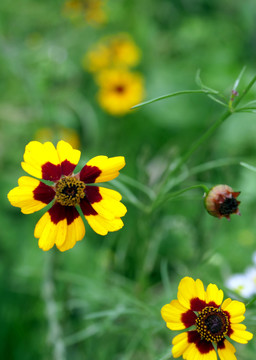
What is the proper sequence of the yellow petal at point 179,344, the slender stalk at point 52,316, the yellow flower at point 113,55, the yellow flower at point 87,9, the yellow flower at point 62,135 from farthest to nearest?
the yellow flower at point 87,9
the yellow flower at point 113,55
the yellow flower at point 62,135
the slender stalk at point 52,316
the yellow petal at point 179,344

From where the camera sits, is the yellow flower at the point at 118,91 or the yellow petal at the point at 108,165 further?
the yellow flower at the point at 118,91

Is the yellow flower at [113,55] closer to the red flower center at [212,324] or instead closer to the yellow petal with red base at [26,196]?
the yellow petal with red base at [26,196]

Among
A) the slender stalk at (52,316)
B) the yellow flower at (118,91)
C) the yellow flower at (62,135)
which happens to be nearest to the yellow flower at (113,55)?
the yellow flower at (118,91)

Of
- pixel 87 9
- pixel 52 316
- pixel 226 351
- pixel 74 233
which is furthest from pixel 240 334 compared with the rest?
pixel 87 9

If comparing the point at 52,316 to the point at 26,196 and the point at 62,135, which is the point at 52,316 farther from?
the point at 62,135

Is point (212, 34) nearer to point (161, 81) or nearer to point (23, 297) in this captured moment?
point (161, 81)

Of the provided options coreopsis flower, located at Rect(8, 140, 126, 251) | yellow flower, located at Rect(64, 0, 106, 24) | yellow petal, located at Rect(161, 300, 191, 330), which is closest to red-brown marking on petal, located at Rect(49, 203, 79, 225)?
coreopsis flower, located at Rect(8, 140, 126, 251)
